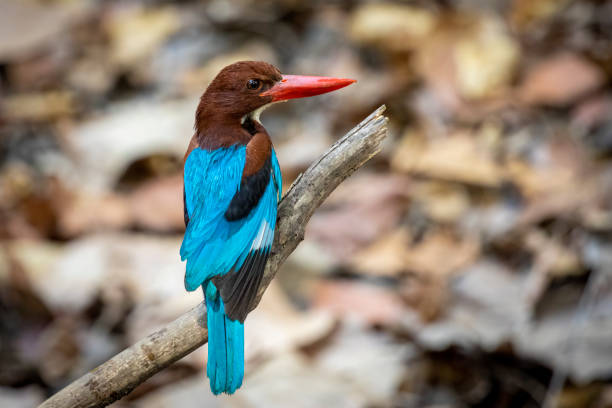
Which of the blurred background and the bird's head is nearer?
the bird's head

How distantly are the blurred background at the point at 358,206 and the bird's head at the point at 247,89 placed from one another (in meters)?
1.31

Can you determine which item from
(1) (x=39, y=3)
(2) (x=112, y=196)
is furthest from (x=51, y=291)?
(1) (x=39, y=3)

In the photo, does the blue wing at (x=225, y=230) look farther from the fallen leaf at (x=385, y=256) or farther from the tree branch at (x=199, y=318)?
the fallen leaf at (x=385, y=256)

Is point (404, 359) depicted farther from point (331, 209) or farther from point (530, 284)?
point (331, 209)

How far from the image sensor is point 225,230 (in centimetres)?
208

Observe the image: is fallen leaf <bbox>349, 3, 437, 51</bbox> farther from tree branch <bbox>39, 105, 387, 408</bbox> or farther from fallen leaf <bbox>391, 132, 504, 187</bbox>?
tree branch <bbox>39, 105, 387, 408</bbox>

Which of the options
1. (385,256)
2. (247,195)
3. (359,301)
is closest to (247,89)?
(247,195)

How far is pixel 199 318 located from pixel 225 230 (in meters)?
0.24

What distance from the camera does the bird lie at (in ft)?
6.30

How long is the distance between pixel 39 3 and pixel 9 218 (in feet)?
8.58

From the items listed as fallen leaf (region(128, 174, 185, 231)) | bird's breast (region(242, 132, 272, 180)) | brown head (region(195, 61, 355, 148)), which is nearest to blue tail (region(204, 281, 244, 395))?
bird's breast (region(242, 132, 272, 180))

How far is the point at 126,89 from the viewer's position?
19.2ft

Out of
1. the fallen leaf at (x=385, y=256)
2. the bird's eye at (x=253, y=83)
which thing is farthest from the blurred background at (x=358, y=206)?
the bird's eye at (x=253, y=83)

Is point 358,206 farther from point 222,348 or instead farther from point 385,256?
point 222,348
